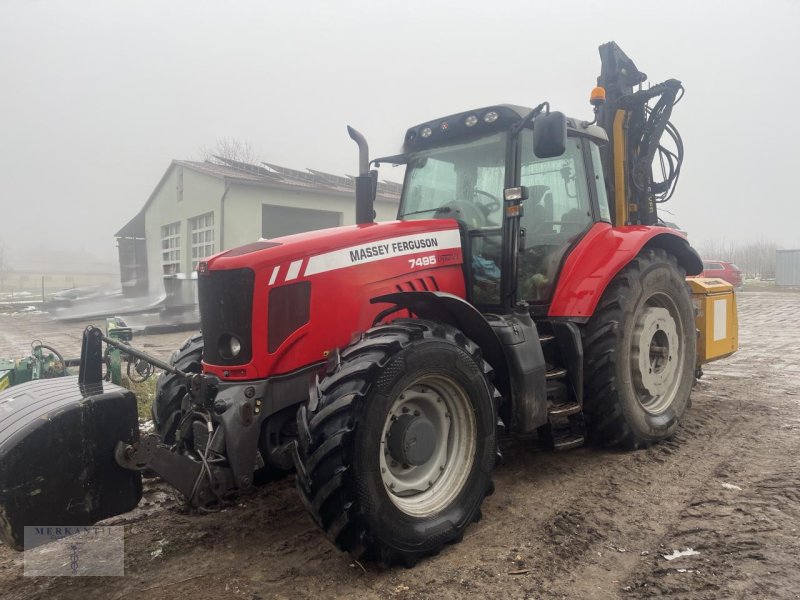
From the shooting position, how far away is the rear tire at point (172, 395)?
3346 mm

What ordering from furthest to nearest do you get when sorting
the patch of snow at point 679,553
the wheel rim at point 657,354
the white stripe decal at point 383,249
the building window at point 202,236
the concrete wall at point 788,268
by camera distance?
the concrete wall at point 788,268 → the building window at point 202,236 → the wheel rim at point 657,354 → the white stripe decal at point 383,249 → the patch of snow at point 679,553

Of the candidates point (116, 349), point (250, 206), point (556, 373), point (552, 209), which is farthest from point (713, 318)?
point (250, 206)

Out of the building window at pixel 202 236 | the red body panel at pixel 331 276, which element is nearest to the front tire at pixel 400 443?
the red body panel at pixel 331 276

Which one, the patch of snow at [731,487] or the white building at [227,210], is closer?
the patch of snow at [731,487]

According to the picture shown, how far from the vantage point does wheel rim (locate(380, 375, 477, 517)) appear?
2914 mm

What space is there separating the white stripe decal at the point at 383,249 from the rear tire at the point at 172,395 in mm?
986

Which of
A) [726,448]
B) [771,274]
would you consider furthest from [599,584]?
[771,274]

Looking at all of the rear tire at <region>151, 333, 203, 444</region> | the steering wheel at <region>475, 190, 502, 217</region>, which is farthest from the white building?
the rear tire at <region>151, 333, 203, 444</region>

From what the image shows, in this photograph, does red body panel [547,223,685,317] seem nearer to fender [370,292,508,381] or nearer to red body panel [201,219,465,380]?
fender [370,292,508,381]

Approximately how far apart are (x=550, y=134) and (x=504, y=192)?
0.48m

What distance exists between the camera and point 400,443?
289 cm

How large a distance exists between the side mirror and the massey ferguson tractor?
0.01m

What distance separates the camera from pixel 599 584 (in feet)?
8.68

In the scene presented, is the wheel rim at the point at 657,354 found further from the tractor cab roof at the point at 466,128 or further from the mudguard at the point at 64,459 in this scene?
the mudguard at the point at 64,459
